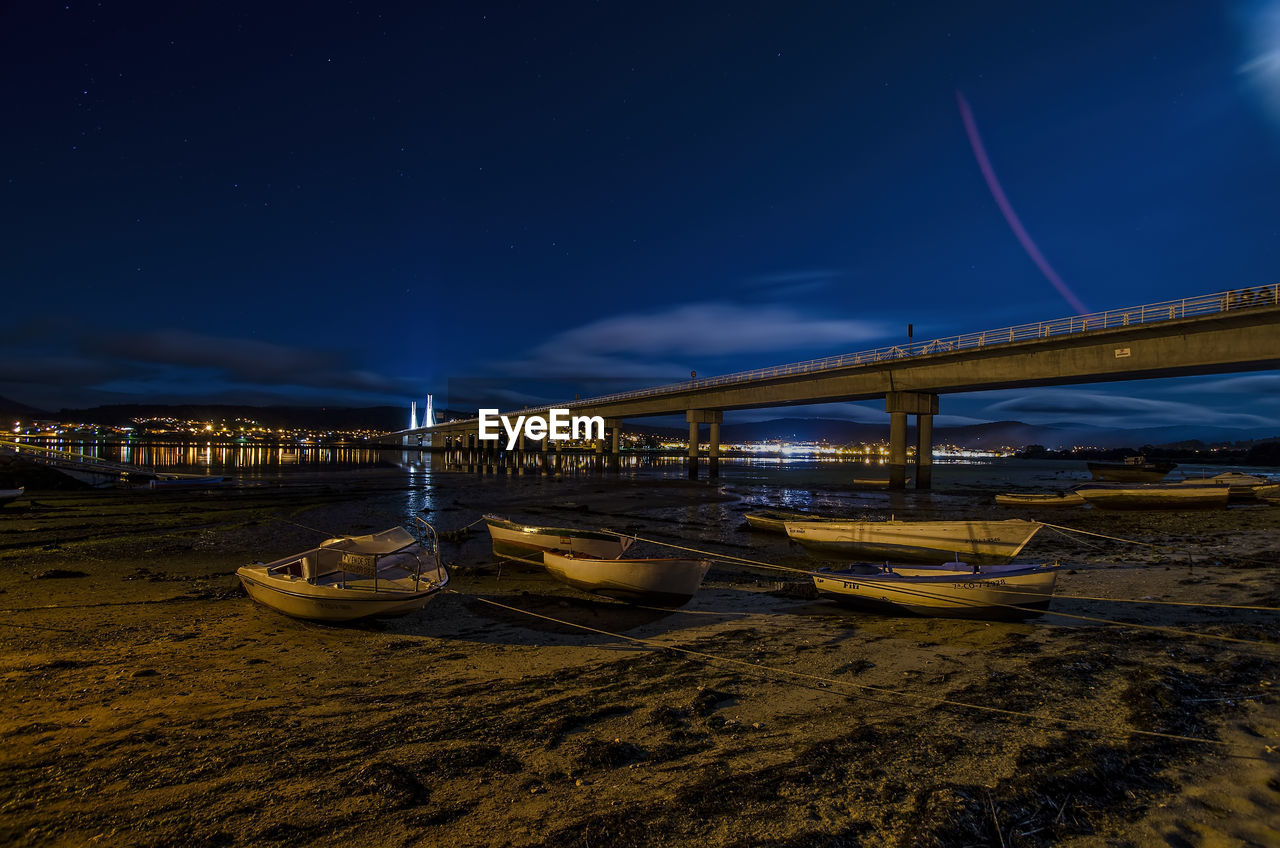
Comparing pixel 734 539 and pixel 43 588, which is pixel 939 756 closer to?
pixel 734 539

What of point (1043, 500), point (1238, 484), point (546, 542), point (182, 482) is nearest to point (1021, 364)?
point (1043, 500)

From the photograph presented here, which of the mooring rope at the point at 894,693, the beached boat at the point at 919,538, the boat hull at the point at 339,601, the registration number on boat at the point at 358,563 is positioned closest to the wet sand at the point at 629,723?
the mooring rope at the point at 894,693

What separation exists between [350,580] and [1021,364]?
38.9 metres

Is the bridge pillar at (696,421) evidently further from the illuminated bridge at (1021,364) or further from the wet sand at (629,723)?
the wet sand at (629,723)

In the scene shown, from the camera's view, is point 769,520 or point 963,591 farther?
point 769,520

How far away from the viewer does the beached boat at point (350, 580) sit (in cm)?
994

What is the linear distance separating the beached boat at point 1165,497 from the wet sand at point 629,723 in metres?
20.4

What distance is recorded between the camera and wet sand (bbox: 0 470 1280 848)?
469cm

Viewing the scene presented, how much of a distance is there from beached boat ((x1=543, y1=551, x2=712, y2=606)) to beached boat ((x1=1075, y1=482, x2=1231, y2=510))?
101 feet

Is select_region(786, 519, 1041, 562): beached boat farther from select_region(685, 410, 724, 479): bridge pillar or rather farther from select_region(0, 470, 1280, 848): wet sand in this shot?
select_region(685, 410, 724, 479): bridge pillar

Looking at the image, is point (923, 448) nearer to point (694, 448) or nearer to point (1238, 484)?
point (1238, 484)

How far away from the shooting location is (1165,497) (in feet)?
99.2

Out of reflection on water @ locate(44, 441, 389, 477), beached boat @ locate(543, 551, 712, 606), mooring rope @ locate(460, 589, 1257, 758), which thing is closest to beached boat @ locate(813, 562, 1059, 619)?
beached boat @ locate(543, 551, 712, 606)

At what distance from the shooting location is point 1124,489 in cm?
3048
